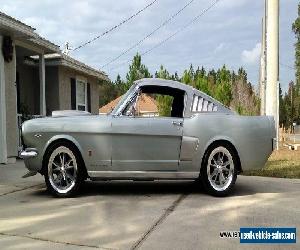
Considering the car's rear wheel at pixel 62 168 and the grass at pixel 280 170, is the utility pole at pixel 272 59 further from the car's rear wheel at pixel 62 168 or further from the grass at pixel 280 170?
the car's rear wheel at pixel 62 168

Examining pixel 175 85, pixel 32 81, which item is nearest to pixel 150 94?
pixel 175 85

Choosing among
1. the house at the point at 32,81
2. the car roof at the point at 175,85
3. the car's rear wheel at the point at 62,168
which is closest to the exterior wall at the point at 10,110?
the house at the point at 32,81

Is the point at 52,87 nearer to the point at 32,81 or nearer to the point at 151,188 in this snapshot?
the point at 32,81

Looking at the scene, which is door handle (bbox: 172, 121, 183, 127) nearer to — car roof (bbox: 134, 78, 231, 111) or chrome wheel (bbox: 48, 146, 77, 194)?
car roof (bbox: 134, 78, 231, 111)

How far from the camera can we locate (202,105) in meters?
6.91

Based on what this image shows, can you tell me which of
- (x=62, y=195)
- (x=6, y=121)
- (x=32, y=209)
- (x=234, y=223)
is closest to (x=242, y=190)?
(x=234, y=223)

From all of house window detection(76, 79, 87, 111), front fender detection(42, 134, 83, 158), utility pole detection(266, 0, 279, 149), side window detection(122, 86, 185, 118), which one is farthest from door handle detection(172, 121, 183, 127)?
house window detection(76, 79, 87, 111)

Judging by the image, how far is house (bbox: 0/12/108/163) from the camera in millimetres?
11609

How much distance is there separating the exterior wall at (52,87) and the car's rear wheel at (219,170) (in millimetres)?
11168

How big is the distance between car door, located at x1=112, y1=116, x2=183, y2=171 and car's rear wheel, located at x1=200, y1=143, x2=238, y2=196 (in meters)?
0.47

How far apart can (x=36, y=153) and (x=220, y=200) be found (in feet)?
8.98

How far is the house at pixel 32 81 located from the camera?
1161cm

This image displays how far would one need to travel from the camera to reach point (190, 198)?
648 cm

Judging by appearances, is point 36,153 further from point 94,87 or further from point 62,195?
point 94,87
